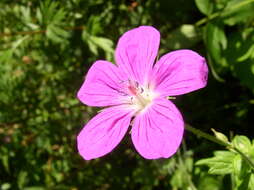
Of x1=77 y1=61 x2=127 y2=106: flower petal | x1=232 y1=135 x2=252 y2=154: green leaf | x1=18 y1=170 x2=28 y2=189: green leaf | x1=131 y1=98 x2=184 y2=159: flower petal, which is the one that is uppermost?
x1=77 y1=61 x2=127 y2=106: flower petal

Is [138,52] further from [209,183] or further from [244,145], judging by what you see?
[209,183]

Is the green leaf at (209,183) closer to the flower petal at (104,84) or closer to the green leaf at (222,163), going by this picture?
the green leaf at (222,163)

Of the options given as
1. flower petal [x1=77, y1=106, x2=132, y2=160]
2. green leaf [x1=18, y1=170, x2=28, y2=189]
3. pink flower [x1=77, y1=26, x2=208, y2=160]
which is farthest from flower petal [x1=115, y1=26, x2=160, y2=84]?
green leaf [x1=18, y1=170, x2=28, y2=189]

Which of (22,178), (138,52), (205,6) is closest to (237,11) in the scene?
(205,6)

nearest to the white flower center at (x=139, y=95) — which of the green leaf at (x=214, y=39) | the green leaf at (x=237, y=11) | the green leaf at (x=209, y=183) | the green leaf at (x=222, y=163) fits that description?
the green leaf at (x=222, y=163)

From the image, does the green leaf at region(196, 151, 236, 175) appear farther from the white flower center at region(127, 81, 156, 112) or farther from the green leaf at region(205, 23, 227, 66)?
the green leaf at region(205, 23, 227, 66)

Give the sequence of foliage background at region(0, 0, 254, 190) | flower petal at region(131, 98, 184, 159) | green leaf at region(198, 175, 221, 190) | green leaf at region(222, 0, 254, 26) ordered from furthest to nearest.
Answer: foliage background at region(0, 0, 254, 190), green leaf at region(198, 175, 221, 190), green leaf at region(222, 0, 254, 26), flower petal at region(131, 98, 184, 159)

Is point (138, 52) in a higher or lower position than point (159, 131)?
higher

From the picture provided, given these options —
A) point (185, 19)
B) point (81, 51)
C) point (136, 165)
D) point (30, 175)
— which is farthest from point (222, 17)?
point (30, 175)
